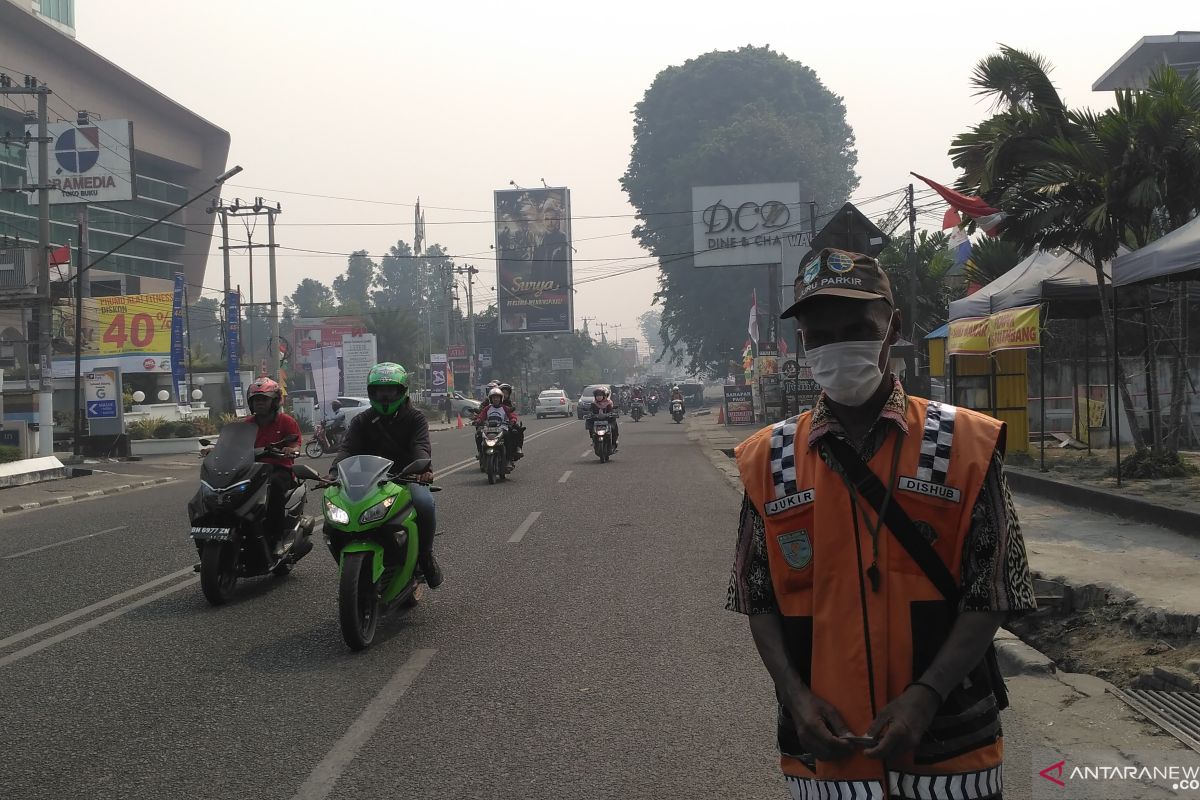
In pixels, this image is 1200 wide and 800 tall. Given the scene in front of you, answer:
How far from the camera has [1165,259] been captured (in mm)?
10641

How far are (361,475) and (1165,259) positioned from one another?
7.88 metres

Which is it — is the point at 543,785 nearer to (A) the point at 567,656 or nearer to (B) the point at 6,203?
(A) the point at 567,656

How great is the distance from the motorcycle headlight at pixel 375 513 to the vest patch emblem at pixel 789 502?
16.2ft

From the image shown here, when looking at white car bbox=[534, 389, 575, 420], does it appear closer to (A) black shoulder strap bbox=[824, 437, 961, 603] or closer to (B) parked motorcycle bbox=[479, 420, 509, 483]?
(B) parked motorcycle bbox=[479, 420, 509, 483]

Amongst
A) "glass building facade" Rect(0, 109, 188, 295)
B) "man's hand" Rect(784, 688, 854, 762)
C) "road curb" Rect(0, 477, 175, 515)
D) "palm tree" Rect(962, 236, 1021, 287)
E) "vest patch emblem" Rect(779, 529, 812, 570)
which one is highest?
"glass building facade" Rect(0, 109, 188, 295)

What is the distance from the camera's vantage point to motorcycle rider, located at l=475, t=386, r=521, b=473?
19578 millimetres

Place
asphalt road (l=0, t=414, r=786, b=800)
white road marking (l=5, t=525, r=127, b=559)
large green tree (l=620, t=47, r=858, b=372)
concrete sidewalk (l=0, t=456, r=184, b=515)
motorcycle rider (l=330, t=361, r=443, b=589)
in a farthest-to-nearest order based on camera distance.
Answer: large green tree (l=620, t=47, r=858, b=372)
concrete sidewalk (l=0, t=456, r=184, b=515)
white road marking (l=5, t=525, r=127, b=559)
motorcycle rider (l=330, t=361, r=443, b=589)
asphalt road (l=0, t=414, r=786, b=800)

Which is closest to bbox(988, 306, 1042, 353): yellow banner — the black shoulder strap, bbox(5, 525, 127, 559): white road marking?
bbox(5, 525, 127, 559): white road marking

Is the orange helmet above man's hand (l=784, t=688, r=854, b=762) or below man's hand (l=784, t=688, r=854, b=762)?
above

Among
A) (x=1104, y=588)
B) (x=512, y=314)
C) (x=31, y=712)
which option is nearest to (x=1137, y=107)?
(x=1104, y=588)

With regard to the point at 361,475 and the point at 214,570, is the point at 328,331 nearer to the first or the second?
the point at 214,570

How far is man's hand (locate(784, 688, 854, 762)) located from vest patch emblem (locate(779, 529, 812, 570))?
0.26 meters

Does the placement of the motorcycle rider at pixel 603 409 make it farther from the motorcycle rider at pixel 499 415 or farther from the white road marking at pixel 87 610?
the white road marking at pixel 87 610

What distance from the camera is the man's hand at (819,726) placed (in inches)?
88.3
